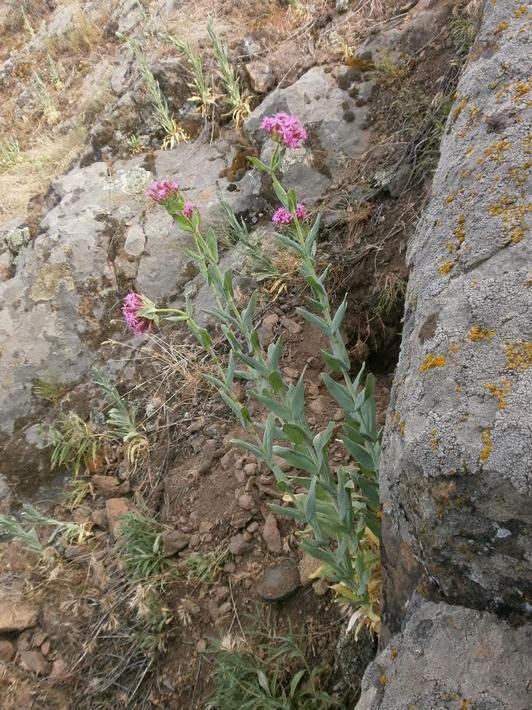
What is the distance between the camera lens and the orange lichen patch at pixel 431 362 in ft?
4.10

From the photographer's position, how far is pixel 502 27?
6.01 ft

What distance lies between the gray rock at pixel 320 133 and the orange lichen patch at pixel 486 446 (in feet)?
10.8

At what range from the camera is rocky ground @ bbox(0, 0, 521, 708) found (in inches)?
102

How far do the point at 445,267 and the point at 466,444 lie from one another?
1.75ft

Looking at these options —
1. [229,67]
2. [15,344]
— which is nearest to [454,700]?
[15,344]

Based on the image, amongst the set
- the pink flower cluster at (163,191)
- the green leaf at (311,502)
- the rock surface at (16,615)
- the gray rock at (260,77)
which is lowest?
the rock surface at (16,615)

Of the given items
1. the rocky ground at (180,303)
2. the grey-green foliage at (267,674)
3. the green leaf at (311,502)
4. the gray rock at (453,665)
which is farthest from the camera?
the rocky ground at (180,303)

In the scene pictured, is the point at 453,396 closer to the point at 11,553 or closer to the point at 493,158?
the point at 493,158

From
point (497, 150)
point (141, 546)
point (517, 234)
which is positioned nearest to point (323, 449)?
point (517, 234)

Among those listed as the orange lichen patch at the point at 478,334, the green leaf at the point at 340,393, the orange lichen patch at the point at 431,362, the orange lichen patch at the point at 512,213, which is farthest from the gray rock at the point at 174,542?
the orange lichen patch at the point at 512,213

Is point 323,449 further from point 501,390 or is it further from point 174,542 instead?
point 174,542

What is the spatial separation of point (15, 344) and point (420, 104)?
11.8ft

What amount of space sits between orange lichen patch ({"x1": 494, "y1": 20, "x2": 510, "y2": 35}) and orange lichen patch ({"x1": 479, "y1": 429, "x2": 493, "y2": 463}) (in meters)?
1.49

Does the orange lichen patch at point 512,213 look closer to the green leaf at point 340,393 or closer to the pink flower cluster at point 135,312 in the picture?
the green leaf at point 340,393
